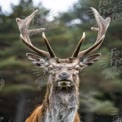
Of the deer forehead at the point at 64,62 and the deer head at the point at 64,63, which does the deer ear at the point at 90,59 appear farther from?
the deer forehead at the point at 64,62

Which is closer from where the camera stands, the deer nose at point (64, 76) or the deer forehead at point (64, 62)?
the deer nose at point (64, 76)

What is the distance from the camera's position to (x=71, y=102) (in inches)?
311

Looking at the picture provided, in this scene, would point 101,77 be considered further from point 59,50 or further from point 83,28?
point 83,28

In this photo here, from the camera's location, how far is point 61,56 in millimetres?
18078

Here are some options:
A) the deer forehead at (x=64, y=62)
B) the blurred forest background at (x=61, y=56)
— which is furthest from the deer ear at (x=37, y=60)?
the blurred forest background at (x=61, y=56)

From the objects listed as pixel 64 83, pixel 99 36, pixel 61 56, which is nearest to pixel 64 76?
pixel 64 83

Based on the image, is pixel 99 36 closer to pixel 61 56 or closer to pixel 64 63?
pixel 64 63

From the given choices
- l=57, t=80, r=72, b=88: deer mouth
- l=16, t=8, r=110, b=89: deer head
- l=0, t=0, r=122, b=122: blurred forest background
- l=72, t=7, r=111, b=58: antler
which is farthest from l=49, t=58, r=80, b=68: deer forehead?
l=0, t=0, r=122, b=122: blurred forest background

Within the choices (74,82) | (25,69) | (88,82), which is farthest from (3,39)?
(74,82)

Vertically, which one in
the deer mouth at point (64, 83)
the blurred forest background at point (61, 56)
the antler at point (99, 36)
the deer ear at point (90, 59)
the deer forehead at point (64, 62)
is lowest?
the deer mouth at point (64, 83)

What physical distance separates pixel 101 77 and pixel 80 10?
3580 millimetres

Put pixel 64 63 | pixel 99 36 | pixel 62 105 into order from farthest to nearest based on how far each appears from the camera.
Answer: pixel 99 36 < pixel 64 63 < pixel 62 105

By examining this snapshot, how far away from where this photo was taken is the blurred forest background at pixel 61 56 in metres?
17.4

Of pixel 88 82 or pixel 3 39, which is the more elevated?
pixel 3 39
